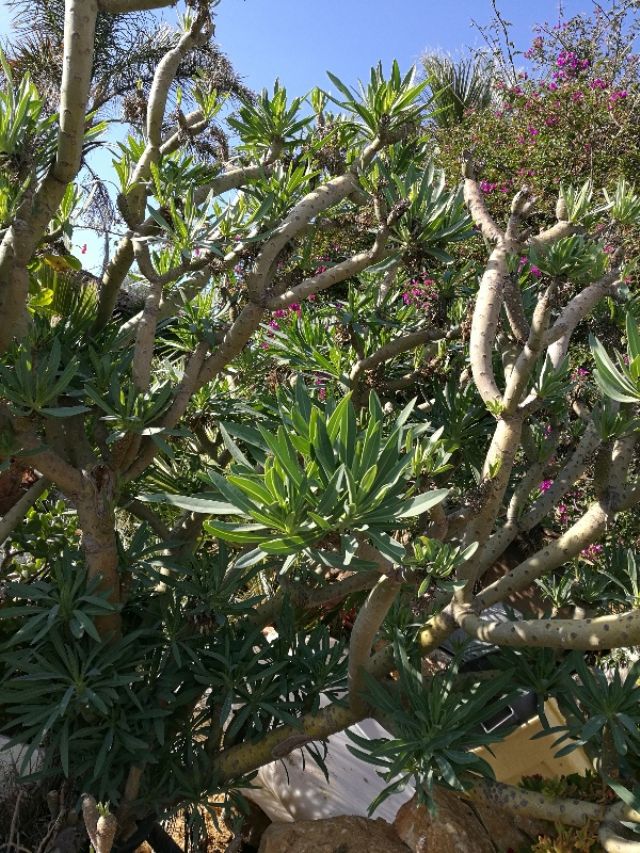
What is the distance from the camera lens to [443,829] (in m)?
1.74

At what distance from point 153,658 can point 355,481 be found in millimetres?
1074

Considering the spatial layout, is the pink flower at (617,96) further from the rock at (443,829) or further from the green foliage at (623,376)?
the rock at (443,829)

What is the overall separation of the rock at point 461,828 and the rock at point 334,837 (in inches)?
2.0

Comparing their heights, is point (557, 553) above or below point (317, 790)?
above

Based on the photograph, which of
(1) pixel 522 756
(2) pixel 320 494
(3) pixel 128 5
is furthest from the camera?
Result: (1) pixel 522 756

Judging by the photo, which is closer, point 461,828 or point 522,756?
point 461,828

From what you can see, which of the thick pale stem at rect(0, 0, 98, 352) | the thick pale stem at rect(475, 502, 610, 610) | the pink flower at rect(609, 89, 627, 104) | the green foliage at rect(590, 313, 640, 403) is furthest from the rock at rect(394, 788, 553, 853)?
the pink flower at rect(609, 89, 627, 104)

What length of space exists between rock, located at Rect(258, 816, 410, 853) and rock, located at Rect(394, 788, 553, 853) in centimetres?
5

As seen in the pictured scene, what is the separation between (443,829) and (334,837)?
0.97ft

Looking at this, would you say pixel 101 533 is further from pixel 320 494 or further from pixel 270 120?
pixel 270 120

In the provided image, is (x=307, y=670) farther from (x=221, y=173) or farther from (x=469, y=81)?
(x=469, y=81)

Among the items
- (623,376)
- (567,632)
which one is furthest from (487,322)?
(567,632)

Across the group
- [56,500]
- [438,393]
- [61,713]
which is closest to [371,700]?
[61,713]

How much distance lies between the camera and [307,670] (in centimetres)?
187
